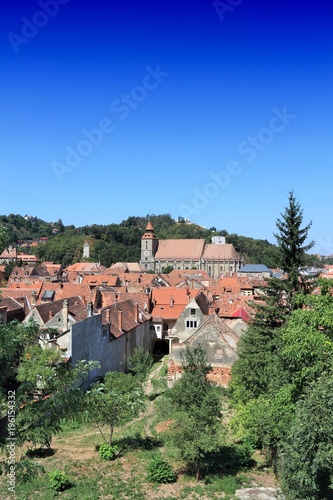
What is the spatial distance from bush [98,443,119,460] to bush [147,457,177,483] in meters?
3.31

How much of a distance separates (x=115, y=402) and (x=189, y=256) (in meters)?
144

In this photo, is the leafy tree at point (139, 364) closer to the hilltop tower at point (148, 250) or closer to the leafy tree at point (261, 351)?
the leafy tree at point (261, 351)

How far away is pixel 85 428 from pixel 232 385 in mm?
10859

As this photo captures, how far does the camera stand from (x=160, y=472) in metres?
22.4

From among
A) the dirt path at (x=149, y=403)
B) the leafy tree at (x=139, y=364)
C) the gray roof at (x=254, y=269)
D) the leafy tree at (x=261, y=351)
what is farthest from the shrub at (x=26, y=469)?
the gray roof at (x=254, y=269)

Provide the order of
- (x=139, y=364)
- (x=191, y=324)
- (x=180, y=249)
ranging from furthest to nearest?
(x=180, y=249)
(x=191, y=324)
(x=139, y=364)

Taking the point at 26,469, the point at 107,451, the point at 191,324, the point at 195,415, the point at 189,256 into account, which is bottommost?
the point at 107,451

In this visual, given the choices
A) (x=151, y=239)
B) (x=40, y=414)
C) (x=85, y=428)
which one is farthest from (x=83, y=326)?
(x=151, y=239)

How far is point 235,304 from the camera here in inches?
1769

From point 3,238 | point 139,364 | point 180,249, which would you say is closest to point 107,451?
point 139,364

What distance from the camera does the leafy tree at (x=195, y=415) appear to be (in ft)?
70.7

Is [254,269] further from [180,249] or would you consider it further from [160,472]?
[160,472]

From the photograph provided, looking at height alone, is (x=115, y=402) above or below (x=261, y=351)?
above

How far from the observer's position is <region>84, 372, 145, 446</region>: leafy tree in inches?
400
